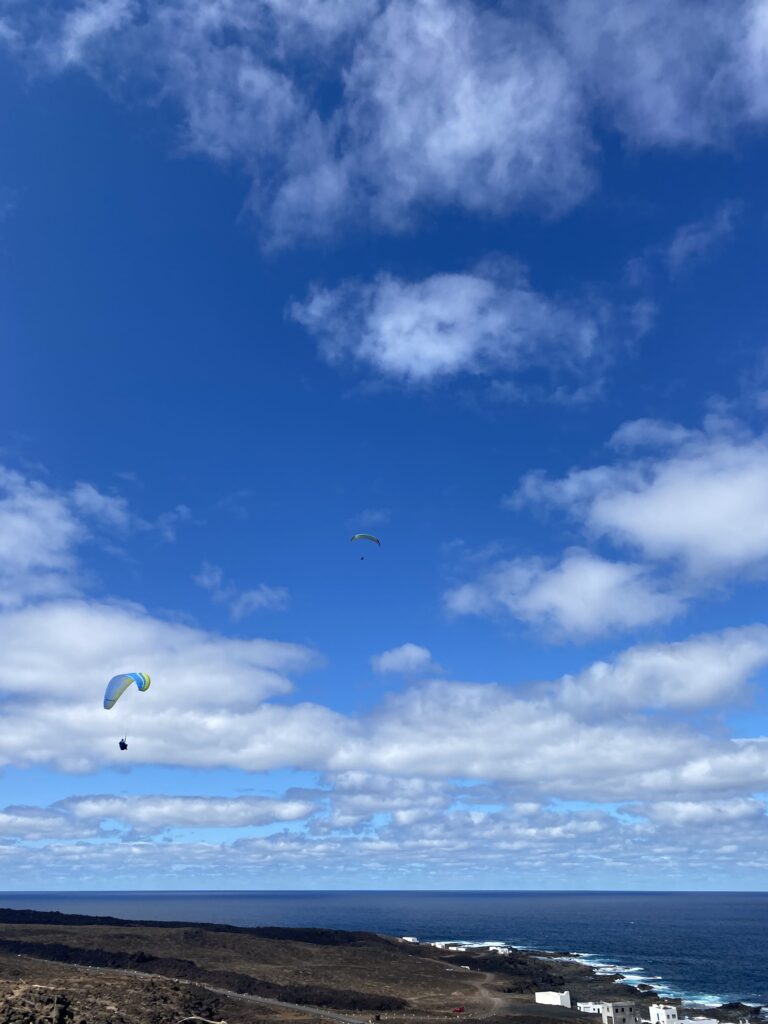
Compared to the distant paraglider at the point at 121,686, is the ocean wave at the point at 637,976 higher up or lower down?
lower down

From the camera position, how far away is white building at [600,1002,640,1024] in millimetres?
78938

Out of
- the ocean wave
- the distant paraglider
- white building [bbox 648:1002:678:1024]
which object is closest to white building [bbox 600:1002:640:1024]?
white building [bbox 648:1002:678:1024]

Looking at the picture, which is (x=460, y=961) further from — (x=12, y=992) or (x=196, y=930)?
(x=12, y=992)

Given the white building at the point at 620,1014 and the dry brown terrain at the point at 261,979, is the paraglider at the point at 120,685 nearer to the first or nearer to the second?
the dry brown terrain at the point at 261,979

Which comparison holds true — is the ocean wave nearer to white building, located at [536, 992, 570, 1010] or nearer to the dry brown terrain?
the dry brown terrain

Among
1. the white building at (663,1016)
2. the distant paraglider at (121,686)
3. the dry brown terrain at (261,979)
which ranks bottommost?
the white building at (663,1016)

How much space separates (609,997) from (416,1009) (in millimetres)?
31630

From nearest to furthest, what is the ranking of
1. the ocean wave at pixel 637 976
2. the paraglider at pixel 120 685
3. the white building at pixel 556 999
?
the paraglider at pixel 120 685 → the white building at pixel 556 999 → the ocean wave at pixel 637 976

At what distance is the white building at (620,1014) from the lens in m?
78.9

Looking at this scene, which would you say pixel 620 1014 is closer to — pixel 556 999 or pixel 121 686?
pixel 556 999

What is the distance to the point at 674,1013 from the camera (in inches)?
3105

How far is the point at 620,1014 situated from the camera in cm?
7988

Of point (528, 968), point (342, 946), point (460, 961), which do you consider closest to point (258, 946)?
point (342, 946)

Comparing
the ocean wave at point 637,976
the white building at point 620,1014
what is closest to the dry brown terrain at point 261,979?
the white building at point 620,1014
